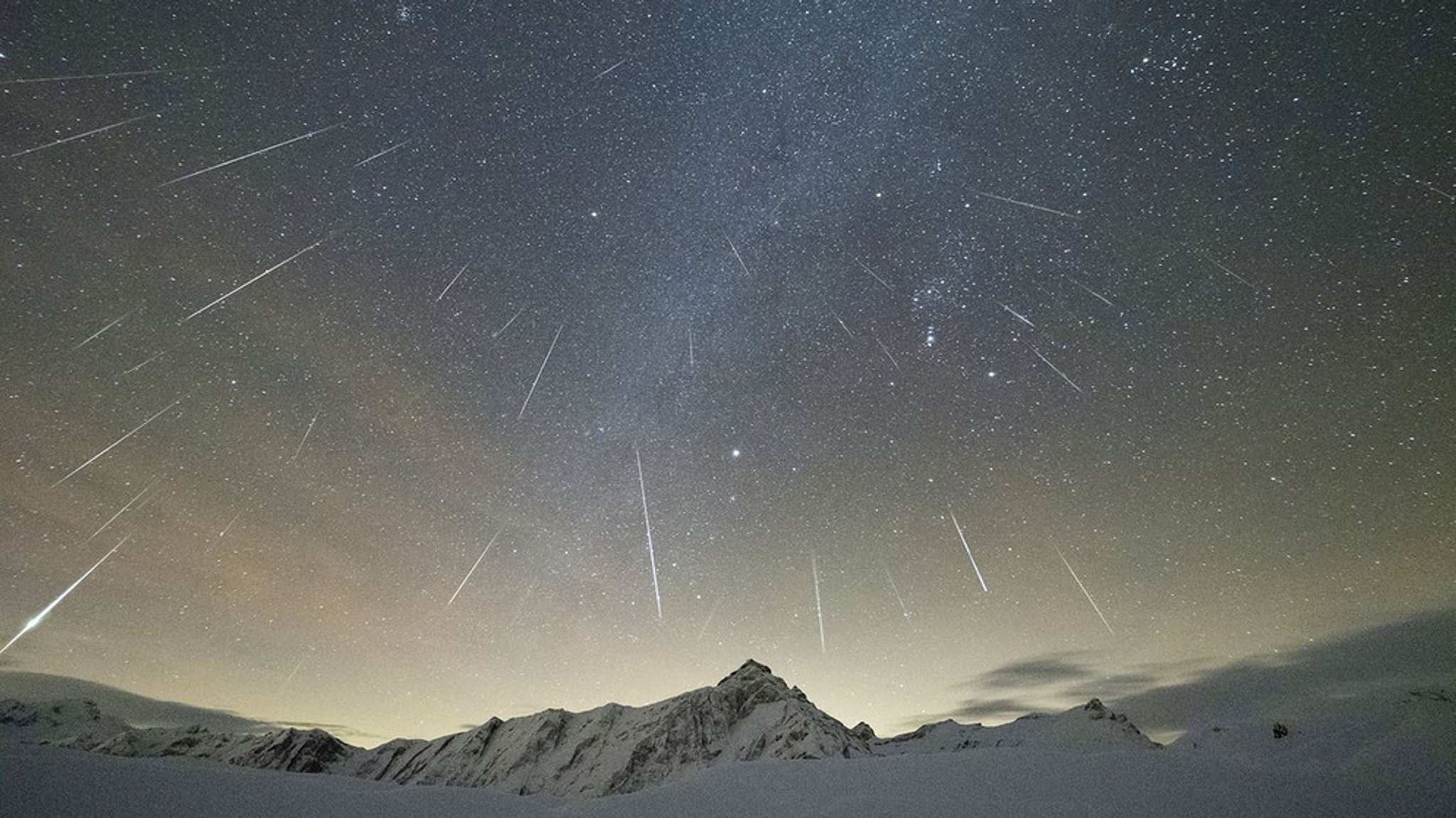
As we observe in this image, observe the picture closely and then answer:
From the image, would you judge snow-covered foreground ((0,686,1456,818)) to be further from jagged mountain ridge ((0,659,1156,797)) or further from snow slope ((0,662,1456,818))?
jagged mountain ridge ((0,659,1156,797))

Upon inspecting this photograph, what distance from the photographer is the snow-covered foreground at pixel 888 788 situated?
8.97m

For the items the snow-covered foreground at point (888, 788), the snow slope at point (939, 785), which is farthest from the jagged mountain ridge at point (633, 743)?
the snow-covered foreground at point (888, 788)

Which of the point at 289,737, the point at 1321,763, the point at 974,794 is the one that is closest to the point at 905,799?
the point at 974,794

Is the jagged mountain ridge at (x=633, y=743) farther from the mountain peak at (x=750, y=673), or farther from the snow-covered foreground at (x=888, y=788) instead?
the snow-covered foreground at (x=888, y=788)

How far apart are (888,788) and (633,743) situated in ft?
219

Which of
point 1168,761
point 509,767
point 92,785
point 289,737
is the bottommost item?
point 92,785

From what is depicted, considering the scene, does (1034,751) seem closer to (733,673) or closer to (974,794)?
(974,794)

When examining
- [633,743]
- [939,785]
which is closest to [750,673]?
[633,743]

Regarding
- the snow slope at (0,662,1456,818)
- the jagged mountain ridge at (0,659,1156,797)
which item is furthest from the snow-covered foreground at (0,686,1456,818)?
the jagged mountain ridge at (0,659,1156,797)

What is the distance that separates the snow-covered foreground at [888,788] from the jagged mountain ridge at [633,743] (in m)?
35.4

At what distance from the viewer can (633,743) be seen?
6725cm

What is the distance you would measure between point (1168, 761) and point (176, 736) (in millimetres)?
190596

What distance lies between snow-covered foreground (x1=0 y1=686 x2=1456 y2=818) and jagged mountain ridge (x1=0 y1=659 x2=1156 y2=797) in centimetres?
3545

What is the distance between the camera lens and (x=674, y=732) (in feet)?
218
